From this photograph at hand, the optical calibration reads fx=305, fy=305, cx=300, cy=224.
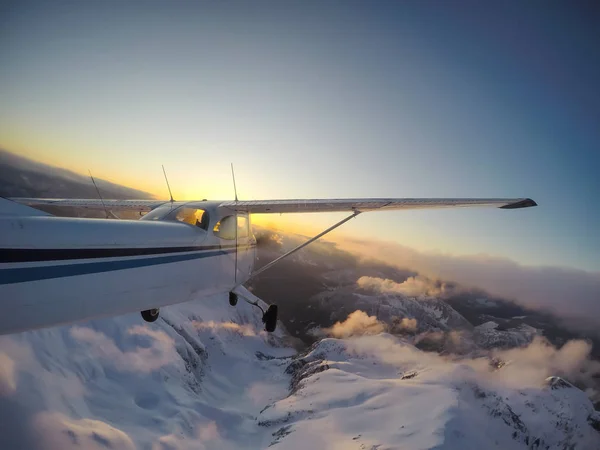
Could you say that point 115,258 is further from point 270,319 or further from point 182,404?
point 182,404

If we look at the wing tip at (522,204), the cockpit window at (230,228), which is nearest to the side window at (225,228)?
the cockpit window at (230,228)

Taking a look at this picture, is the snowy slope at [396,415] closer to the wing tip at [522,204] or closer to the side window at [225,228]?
the wing tip at [522,204]

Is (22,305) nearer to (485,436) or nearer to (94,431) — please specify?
(94,431)

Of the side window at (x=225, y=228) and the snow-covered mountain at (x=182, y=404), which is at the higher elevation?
the side window at (x=225, y=228)

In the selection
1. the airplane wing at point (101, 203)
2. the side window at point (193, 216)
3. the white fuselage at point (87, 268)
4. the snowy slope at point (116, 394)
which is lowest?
the snowy slope at point (116, 394)

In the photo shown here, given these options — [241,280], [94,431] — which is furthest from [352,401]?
[241,280]

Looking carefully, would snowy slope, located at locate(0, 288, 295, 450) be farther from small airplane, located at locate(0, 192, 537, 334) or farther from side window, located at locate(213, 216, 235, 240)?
small airplane, located at locate(0, 192, 537, 334)

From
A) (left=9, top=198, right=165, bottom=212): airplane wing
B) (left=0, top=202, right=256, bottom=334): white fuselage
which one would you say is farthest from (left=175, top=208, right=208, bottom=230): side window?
(left=9, top=198, right=165, bottom=212): airplane wing

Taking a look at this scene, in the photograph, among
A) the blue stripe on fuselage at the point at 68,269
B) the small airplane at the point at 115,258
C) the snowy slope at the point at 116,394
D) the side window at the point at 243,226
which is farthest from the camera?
the snowy slope at the point at 116,394
